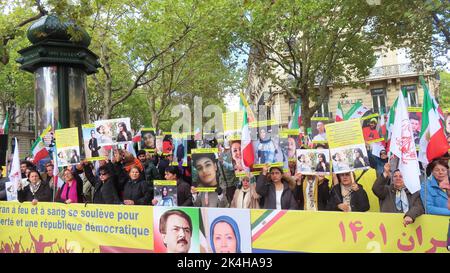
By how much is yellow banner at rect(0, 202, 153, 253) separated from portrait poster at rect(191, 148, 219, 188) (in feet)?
2.87

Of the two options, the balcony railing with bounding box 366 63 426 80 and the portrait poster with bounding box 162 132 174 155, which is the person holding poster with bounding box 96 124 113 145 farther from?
the balcony railing with bounding box 366 63 426 80

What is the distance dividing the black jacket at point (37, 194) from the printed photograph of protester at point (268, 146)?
3360 millimetres

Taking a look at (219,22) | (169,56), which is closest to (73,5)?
(219,22)

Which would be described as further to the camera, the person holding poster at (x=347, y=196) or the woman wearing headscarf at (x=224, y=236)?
the person holding poster at (x=347, y=196)

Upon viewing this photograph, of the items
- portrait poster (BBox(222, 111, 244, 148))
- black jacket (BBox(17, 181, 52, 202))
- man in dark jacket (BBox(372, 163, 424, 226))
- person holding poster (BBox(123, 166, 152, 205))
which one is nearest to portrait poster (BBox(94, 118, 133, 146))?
person holding poster (BBox(123, 166, 152, 205))

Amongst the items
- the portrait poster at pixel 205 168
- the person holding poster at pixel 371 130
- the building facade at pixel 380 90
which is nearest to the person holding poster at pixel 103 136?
the portrait poster at pixel 205 168

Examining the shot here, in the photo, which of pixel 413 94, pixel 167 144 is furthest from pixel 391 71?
pixel 167 144

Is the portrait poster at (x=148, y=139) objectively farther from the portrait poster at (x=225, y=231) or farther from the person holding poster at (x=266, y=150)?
the portrait poster at (x=225, y=231)

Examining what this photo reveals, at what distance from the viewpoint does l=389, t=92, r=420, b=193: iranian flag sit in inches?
156

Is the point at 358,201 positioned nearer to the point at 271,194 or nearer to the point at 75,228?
the point at 271,194

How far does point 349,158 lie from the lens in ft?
14.6

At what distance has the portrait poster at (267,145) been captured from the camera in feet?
17.1

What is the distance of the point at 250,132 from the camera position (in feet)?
17.7

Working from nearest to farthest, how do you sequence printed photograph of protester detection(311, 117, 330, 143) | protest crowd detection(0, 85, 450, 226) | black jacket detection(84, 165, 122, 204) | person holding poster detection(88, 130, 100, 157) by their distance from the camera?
protest crowd detection(0, 85, 450, 226), black jacket detection(84, 165, 122, 204), person holding poster detection(88, 130, 100, 157), printed photograph of protester detection(311, 117, 330, 143)
